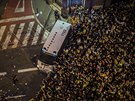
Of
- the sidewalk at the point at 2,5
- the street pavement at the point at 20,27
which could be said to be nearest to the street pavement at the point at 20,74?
the street pavement at the point at 20,27

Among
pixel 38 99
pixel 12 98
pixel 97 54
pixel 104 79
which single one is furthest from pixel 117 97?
pixel 12 98

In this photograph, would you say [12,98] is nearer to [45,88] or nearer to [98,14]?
[45,88]

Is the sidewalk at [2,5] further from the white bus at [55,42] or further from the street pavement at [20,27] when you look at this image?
the white bus at [55,42]

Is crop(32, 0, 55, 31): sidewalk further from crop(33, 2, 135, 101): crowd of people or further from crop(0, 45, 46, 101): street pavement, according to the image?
crop(0, 45, 46, 101): street pavement

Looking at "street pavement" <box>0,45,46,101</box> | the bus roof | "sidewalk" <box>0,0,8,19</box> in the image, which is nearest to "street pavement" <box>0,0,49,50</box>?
"sidewalk" <box>0,0,8,19</box>

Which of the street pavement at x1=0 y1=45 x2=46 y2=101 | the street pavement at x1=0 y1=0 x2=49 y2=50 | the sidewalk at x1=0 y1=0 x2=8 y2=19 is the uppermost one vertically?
the sidewalk at x1=0 y1=0 x2=8 y2=19

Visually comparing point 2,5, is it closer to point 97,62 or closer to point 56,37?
point 56,37
